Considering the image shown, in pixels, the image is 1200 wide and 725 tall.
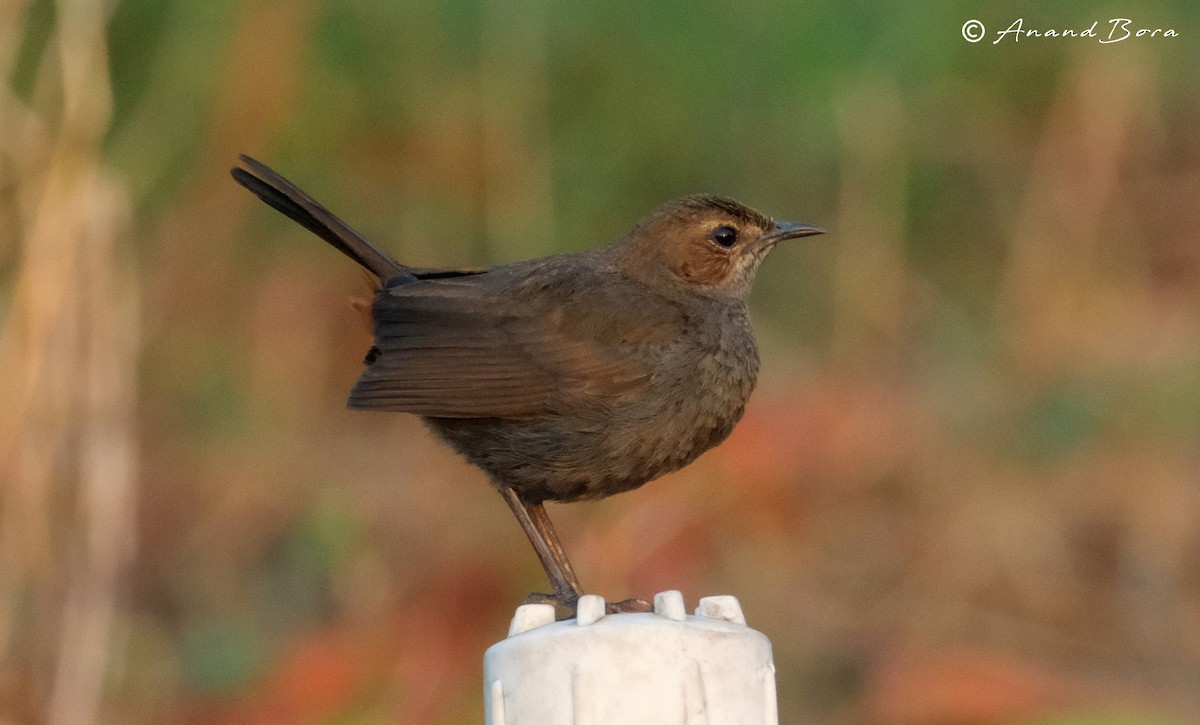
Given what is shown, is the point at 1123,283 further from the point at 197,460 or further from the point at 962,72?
the point at 197,460

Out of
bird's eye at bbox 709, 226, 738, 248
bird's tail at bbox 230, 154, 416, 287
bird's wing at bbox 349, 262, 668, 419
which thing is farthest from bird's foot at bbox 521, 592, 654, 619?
bird's eye at bbox 709, 226, 738, 248

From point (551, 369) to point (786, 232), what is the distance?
3.36ft

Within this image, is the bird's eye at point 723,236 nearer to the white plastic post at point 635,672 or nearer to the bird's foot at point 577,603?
the bird's foot at point 577,603

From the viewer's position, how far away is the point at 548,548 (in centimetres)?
448

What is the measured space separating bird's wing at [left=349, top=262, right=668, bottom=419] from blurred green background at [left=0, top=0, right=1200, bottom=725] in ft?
6.16

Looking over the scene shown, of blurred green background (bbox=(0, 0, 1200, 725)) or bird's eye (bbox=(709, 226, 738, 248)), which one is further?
blurred green background (bbox=(0, 0, 1200, 725))

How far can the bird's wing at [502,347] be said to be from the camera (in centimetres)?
441

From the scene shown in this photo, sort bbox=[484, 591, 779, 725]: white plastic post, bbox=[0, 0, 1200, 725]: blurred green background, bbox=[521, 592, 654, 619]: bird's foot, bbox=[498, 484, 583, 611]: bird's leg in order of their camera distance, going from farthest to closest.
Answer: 1. bbox=[0, 0, 1200, 725]: blurred green background
2. bbox=[498, 484, 583, 611]: bird's leg
3. bbox=[521, 592, 654, 619]: bird's foot
4. bbox=[484, 591, 779, 725]: white plastic post

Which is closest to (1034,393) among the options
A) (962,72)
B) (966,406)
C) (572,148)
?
(966,406)

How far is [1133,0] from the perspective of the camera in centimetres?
813

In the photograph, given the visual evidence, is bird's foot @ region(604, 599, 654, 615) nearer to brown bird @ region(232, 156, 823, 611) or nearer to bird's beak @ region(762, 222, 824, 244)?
brown bird @ region(232, 156, 823, 611)

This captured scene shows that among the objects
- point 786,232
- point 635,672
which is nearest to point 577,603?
point 635,672

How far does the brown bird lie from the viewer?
4.39 metres

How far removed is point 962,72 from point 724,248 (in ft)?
11.5
